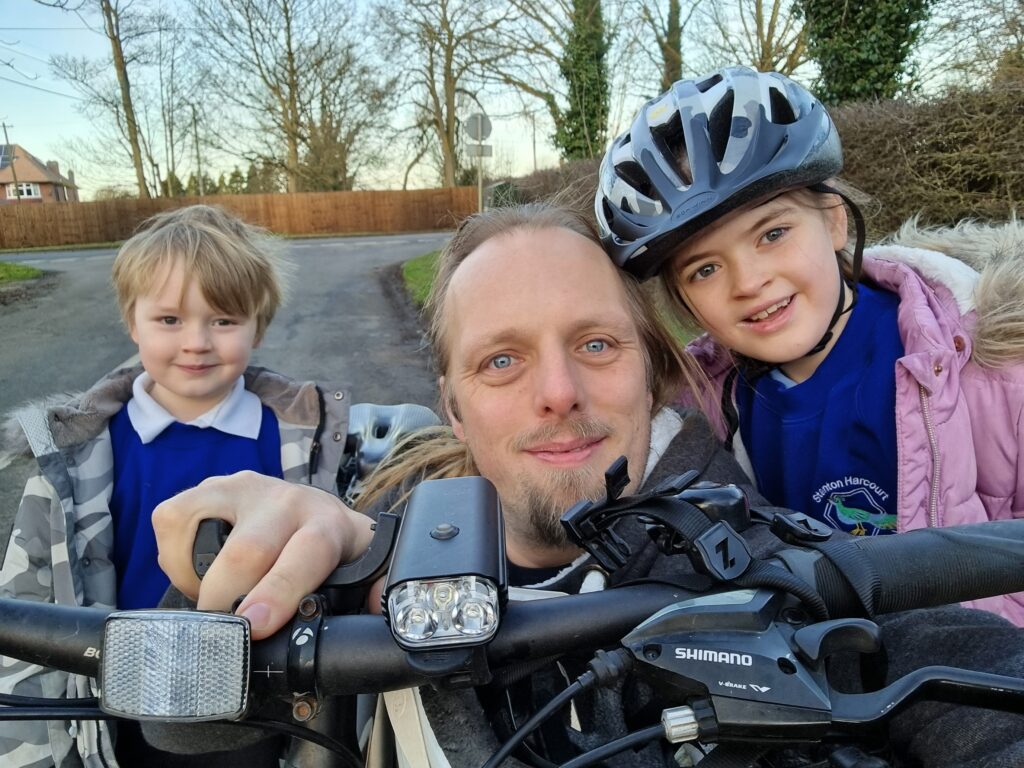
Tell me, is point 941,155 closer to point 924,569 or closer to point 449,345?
point 449,345

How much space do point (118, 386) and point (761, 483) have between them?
2.53 metres

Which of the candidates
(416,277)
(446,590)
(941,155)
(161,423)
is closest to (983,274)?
(446,590)

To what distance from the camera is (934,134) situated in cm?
747

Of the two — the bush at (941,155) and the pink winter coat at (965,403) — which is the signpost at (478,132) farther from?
the pink winter coat at (965,403)

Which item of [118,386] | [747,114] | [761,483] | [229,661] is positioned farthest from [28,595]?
[747,114]

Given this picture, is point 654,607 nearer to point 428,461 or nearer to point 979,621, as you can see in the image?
point 979,621

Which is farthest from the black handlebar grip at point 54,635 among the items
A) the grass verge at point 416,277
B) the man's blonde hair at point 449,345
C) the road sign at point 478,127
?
the road sign at point 478,127

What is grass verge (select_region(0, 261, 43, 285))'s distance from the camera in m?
14.8

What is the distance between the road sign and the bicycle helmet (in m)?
14.9

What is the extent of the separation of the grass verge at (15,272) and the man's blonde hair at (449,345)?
1582 cm

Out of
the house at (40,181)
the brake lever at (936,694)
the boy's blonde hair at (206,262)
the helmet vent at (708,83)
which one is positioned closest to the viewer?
the brake lever at (936,694)

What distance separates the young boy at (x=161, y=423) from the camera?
2355mm

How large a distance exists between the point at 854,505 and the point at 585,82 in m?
21.6

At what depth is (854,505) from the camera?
2350mm
